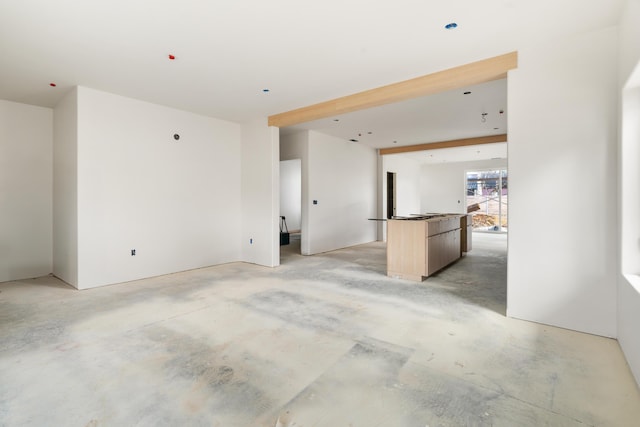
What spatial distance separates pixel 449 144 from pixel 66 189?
8.12m

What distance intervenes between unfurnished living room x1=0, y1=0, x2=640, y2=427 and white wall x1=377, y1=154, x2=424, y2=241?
A: 3.48 metres

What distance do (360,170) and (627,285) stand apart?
21.8 feet

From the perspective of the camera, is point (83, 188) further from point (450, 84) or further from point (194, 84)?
point (450, 84)

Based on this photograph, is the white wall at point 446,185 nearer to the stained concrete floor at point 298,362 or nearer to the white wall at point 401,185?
the white wall at point 401,185

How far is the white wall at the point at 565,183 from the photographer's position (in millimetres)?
2748

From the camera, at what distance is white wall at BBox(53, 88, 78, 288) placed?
4320mm

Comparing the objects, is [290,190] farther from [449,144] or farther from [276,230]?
[276,230]

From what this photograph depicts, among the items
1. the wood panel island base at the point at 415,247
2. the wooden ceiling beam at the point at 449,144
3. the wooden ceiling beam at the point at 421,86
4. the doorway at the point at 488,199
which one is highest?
the wooden ceiling beam at the point at 449,144

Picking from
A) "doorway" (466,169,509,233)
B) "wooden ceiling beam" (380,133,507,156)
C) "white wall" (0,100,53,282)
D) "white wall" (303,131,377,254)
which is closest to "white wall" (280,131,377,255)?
"white wall" (303,131,377,254)

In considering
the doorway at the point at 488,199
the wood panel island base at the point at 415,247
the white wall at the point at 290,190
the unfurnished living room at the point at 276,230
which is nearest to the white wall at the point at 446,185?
the doorway at the point at 488,199

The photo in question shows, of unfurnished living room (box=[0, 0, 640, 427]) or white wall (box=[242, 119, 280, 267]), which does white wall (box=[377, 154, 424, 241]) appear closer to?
unfurnished living room (box=[0, 0, 640, 427])

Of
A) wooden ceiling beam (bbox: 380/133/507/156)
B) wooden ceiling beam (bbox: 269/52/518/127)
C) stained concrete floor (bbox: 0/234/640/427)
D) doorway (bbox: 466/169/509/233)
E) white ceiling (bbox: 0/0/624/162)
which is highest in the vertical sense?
wooden ceiling beam (bbox: 380/133/507/156)

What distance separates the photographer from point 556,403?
1.86m

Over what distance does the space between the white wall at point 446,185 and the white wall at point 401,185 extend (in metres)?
1.87
